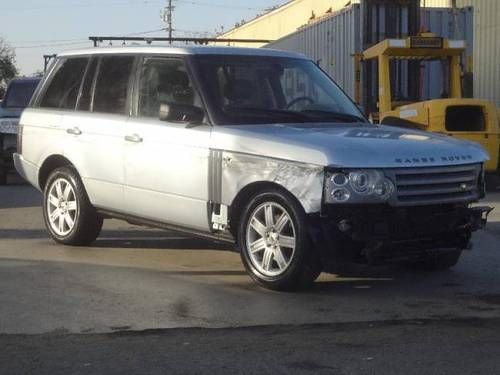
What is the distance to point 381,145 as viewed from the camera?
688 centimetres

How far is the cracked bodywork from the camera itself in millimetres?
6738

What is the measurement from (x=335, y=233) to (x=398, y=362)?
5.16 ft

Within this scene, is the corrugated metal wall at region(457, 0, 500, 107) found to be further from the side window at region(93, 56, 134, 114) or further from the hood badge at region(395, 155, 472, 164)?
the hood badge at region(395, 155, 472, 164)

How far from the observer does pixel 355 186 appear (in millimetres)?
6641

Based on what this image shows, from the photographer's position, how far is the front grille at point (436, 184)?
6789mm

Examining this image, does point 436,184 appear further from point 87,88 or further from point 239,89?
point 87,88

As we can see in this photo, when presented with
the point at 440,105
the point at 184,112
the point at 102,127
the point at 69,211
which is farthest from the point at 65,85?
the point at 440,105

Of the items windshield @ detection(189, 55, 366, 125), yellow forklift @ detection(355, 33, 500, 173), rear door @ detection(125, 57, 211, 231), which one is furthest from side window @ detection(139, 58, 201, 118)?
yellow forklift @ detection(355, 33, 500, 173)

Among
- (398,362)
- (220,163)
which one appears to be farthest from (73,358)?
(220,163)

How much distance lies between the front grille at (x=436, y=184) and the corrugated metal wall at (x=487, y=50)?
2074cm

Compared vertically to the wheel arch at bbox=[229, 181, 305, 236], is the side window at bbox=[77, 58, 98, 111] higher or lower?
higher

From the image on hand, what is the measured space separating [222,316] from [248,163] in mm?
1335

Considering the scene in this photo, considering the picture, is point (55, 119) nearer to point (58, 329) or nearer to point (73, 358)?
point (58, 329)

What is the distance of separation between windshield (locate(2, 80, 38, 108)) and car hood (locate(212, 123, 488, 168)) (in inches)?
451
